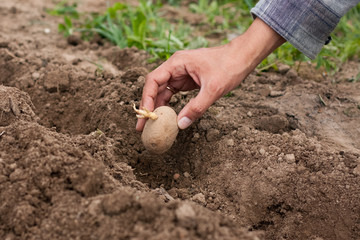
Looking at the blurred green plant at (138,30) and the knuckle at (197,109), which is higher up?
the knuckle at (197,109)

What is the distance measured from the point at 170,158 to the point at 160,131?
451mm

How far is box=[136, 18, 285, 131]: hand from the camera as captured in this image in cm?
227

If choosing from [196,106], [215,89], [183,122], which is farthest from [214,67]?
[183,122]

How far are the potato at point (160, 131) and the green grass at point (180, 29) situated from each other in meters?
1.09

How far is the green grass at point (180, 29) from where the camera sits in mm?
3596

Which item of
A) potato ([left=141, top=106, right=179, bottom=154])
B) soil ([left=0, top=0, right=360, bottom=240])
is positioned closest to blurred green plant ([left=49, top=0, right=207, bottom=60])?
soil ([left=0, top=0, right=360, bottom=240])

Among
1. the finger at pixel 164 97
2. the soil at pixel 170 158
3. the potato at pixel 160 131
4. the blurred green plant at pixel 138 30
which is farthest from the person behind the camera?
the blurred green plant at pixel 138 30

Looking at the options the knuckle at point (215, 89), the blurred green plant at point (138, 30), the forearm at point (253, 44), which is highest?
the forearm at point (253, 44)

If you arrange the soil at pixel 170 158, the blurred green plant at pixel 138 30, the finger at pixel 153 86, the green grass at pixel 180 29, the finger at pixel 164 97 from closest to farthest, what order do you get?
the soil at pixel 170 158 → the finger at pixel 153 86 → the finger at pixel 164 97 → the green grass at pixel 180 29 → the blurred green plant at pixel 138 30

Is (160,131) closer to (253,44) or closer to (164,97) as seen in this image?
(164,97)

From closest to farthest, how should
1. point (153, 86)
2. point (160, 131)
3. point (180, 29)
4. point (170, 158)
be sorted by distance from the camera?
point (160, 131) < point (153, 86) < point (170, 158) < point (180, 29)

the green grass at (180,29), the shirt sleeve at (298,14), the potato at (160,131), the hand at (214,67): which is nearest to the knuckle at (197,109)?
the hand at (214,67)

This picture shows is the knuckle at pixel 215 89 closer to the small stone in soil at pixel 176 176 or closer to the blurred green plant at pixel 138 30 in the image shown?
the small stone in soil at pixel 176 176

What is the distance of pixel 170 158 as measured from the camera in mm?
2746
